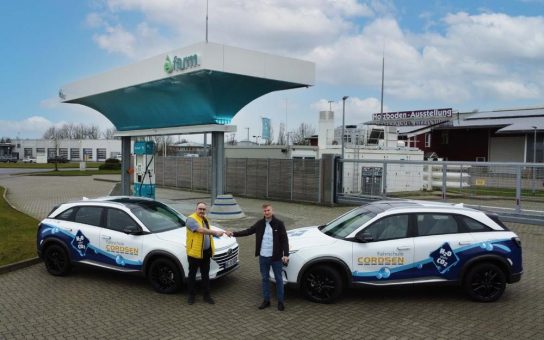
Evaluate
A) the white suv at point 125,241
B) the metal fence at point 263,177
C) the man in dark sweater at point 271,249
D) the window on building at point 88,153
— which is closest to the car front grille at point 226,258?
the white suv at point 125,241

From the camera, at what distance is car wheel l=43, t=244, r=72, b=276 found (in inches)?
348

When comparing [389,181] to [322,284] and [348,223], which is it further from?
[322,284]

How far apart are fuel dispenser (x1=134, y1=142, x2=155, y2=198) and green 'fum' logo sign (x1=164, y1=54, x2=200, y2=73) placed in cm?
380

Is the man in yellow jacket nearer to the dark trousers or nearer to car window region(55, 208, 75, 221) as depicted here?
the dark trousers

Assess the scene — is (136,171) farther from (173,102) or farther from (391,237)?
(391,237)

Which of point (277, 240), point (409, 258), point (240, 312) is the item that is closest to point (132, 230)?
point (240, 312)

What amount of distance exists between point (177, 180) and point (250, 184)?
28.2ft

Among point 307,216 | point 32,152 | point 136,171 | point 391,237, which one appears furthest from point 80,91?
point 32,152

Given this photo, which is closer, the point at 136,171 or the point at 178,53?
the point at 178,53

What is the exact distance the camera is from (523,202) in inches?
595

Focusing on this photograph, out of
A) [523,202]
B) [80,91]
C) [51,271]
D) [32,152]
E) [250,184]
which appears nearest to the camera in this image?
[51,271]

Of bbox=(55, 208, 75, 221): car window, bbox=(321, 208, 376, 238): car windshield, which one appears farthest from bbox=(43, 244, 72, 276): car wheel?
bbox=(321, 208, 376, 238): car windshield

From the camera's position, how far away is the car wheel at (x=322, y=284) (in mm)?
7328

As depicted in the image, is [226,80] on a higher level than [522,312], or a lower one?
higher
